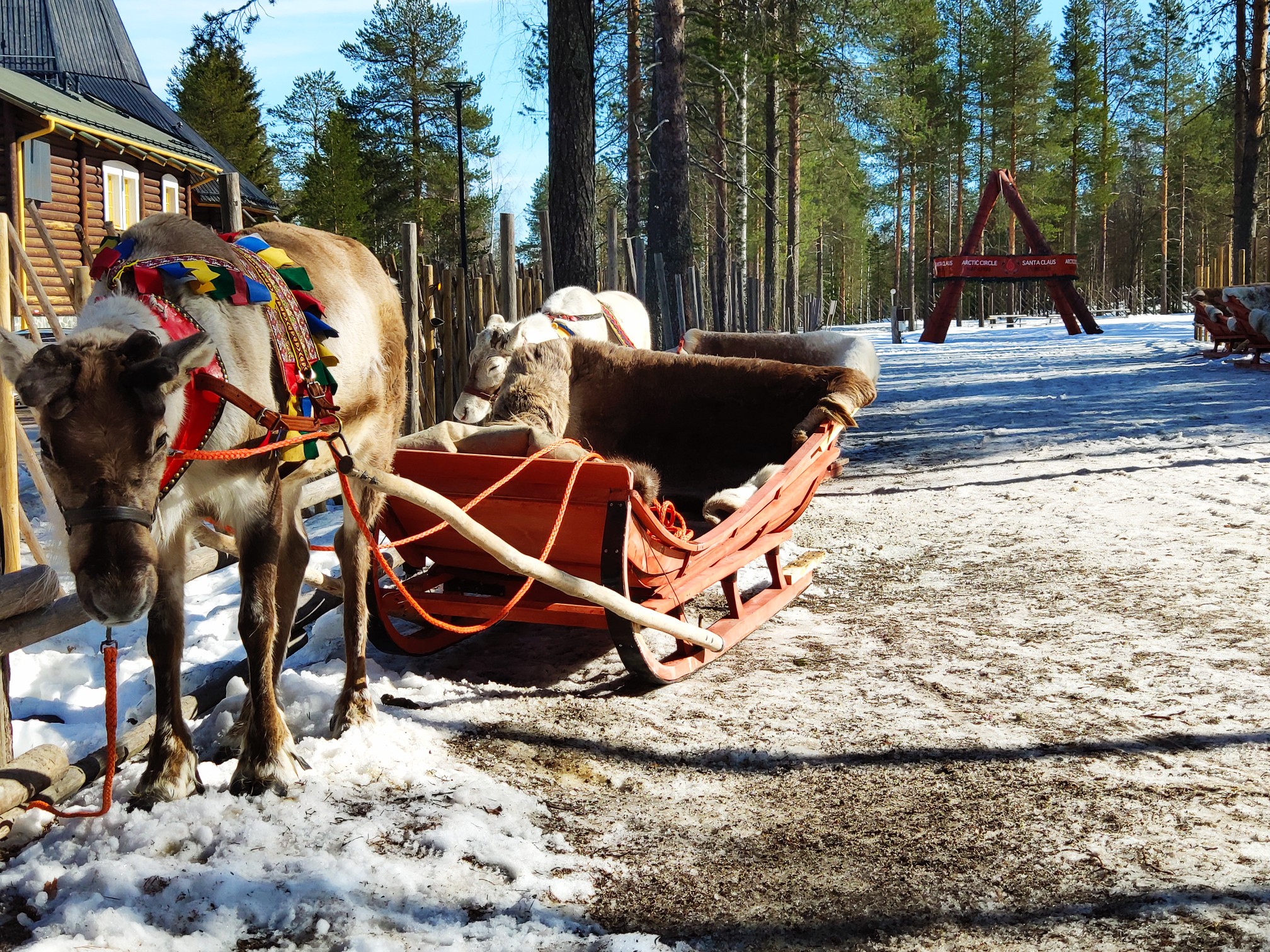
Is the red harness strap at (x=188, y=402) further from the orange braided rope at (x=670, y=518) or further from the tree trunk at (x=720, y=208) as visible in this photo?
the tree trunk at (x=720, y=208)

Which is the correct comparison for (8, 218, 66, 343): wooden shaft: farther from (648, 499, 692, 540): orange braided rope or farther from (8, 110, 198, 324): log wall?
(8, 110, 198, 324): log wall

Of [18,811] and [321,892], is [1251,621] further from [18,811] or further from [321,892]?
[18,811]

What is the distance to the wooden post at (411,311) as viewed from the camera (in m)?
7.10

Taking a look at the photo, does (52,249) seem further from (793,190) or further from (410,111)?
(410,111)

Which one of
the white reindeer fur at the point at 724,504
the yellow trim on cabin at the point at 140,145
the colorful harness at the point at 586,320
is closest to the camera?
the white reindeer fur at the point at 724,504

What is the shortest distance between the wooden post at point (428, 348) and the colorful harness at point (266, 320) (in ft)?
13.7

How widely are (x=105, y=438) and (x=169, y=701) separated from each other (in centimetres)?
106

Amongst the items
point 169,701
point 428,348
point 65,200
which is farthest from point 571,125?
point 65,200

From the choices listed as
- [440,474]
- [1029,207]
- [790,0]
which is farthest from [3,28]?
[1029,207]

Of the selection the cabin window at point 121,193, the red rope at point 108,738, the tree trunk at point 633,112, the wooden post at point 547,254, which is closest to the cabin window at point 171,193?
the cabin window at point 121,193

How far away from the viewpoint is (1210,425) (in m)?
10.6

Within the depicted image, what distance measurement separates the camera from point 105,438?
103 inches

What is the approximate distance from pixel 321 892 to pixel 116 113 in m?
25.4

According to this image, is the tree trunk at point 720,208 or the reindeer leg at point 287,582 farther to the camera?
the tree trunk at point 720,208
